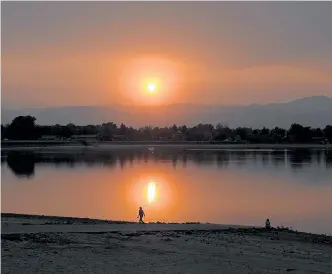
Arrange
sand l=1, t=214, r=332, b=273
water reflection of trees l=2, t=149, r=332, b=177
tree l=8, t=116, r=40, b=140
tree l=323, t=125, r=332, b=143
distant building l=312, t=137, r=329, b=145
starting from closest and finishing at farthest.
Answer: sand l=1, t=214, r=332, b=273 < water reflection of trees l=2, t=149, r=332, b=177 < tree l=8, t=116, r=40, b=140 < distant building l=312, t=137, r=329, b=145 < tree l=323, t=125, r=332, b=143

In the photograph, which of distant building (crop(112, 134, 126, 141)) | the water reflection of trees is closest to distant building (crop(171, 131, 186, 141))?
distant building (crop(112, 134, 126, 141))

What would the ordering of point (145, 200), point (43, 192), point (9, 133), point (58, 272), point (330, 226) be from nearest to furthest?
point (58, 272) → point (330, 226) → point (145, 200) → point (43, 192) → point (9, 133)

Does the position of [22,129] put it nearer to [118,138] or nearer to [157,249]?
[118,138]

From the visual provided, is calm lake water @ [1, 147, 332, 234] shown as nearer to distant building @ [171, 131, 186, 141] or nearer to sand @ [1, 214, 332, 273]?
sand @ [1, 214, 332, 273]

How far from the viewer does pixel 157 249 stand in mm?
11117

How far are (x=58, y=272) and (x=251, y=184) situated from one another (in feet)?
85.6

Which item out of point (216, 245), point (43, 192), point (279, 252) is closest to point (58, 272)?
point (216, 245)

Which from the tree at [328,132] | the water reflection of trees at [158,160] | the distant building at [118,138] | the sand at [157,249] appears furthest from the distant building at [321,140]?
the sand at [157,249]

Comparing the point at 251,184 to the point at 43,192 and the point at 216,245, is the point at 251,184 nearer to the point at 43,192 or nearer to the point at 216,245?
the point at 43,192

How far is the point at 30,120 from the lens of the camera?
5251 inches

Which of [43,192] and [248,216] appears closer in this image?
[248,216]

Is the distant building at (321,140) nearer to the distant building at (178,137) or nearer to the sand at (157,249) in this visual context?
the distant building at (178,137)

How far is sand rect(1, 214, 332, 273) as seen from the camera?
31.3 ft

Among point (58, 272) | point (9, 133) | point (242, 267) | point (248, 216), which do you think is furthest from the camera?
point (9, 133)
